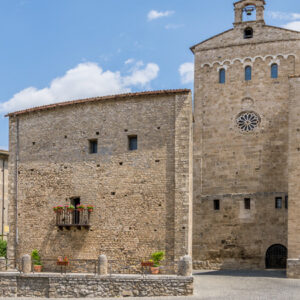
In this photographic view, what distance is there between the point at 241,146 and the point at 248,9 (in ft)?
27.9

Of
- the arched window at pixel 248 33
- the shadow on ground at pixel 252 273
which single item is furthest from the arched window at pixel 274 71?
the shadow on ground at pixel 252 273

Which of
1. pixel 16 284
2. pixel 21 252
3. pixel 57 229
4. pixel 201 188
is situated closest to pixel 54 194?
pixel 57 229

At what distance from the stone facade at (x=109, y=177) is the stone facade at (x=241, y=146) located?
835cm

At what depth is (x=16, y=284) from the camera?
2017cm

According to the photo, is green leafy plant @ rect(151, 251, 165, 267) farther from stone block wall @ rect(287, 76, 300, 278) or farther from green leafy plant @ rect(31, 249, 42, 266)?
stone block wall @ rect(287, 76, 300, 278)

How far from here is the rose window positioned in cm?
3002

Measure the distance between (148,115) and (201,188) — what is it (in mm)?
9277

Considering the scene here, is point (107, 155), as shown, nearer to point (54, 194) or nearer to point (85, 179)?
point (85, 179)

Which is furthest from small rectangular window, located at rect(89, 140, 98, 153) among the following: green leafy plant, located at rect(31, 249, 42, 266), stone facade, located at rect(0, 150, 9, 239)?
stone facade, located at rect(0, 150, 9, 239)

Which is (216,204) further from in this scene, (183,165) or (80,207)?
(80,207)

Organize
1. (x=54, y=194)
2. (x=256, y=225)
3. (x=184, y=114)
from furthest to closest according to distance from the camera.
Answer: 1. (x=256, y=225)
2. (x=54, y=194)
3. (x=184, y=114)

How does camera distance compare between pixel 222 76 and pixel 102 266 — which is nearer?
pixel 102 266

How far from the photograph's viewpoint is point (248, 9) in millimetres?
31719

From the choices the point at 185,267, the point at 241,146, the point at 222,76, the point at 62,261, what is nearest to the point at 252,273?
the point at 241,146
